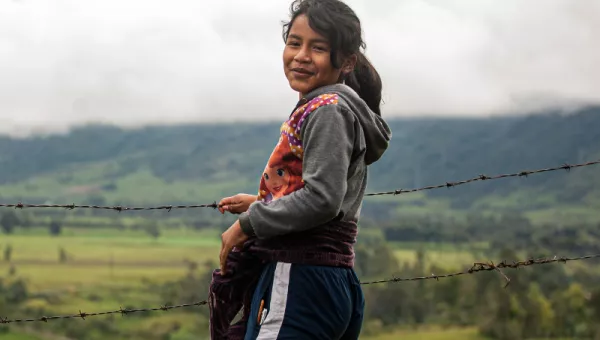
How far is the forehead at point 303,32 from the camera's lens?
3633 mm

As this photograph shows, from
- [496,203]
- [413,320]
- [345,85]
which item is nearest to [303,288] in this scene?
[345,85]

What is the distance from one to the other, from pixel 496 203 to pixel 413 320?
123 m

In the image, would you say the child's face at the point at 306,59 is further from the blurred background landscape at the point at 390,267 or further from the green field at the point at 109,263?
the green field at the point at 109,263

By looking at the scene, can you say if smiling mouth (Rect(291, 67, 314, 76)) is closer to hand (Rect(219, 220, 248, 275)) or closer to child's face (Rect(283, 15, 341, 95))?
child's face (Rect(283, 15, 341, 95))

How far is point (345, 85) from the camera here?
3670 mm

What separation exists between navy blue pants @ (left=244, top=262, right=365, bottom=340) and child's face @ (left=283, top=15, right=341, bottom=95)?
2.23 ft

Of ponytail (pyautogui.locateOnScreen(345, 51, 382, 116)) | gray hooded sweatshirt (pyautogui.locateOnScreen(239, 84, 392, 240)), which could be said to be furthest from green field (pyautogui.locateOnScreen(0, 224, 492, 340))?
gray hooded sweatshirt (pyautogui.locateOnScreen(239, 84, 392, 240))

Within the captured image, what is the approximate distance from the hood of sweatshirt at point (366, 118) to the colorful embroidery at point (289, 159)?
70 mm

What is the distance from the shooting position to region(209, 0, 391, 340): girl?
341 cm

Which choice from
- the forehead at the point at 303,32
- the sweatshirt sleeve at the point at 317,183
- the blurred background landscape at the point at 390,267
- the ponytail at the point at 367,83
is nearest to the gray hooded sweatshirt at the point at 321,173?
the sweatshirt sleeve at the point at 317,183

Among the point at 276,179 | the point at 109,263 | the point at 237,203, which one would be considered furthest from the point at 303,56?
the point at 109,263

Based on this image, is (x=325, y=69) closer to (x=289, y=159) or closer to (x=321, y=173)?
(x=289, y=159)

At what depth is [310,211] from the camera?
3383 mm

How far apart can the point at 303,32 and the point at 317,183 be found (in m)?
0.62
